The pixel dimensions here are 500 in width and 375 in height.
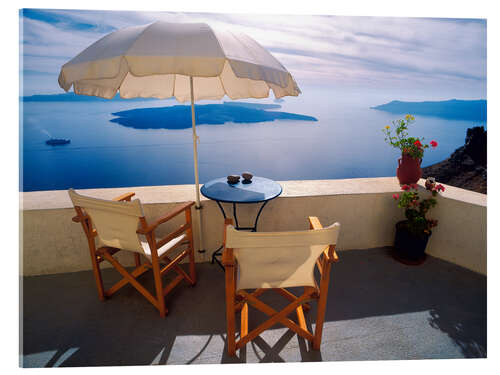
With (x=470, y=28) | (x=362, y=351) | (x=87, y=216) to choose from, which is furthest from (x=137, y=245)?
(x=470, y=28)

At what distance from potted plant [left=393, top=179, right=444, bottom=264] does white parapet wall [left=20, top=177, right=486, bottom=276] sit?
0.16 m

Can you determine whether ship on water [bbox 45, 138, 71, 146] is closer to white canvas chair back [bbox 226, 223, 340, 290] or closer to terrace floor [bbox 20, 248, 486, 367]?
terrace floor [bbox 20, 248, 486, 367]

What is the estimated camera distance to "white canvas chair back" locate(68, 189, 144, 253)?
168 centimetres

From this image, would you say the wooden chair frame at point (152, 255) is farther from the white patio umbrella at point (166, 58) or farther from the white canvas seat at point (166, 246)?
the white patio umbrella at point (166, 58)

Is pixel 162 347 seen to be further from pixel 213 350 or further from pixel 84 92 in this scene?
pixel 84 92

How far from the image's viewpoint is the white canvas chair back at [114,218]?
168 centimetres

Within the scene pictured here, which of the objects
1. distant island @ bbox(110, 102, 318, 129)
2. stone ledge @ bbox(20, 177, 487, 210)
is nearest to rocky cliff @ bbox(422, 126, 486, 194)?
distant island @ bbox(110, 102, 318, 129)

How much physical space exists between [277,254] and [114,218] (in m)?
1.25

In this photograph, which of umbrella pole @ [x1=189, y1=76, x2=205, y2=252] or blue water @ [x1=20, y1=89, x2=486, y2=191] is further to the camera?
blue water @ [x1=20, y1=89, x2=486, y2=191]

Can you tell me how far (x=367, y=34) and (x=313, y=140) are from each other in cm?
960

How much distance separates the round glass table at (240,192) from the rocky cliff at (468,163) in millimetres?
15928

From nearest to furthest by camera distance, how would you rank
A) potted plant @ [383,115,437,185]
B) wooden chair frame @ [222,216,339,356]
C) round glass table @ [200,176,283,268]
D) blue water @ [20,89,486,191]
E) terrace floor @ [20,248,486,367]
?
wooden chair frame @ [222,216,339,356] → terrace floor @ [20,248,486,367] → round glass table @ [200,176,283,268] → potted plant @ [383,115,437,185] → blue water @ [20,89,486,191]

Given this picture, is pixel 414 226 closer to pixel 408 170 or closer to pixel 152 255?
pixel 408 170

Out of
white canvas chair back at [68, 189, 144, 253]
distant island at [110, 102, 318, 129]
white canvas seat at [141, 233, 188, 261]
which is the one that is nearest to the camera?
white canvas chair back at [68, 189, 144, 253]
